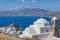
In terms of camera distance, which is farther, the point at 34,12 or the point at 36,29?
the point at 34,12

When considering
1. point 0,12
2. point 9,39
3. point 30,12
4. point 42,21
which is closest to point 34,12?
point 30,12

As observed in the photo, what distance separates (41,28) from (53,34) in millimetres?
1037

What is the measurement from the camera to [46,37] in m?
15.0

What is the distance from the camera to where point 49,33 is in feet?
50.9

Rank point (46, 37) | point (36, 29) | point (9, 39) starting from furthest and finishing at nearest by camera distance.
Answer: point (36, 29)
point (46, 37)
point (9, 39)

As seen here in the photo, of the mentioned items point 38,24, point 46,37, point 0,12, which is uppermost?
point 0,12

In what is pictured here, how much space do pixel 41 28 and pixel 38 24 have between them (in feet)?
1.31

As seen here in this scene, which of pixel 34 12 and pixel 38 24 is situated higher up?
pixel 34 12

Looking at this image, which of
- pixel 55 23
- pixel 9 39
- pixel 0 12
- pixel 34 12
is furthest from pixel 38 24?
pixel 34 12

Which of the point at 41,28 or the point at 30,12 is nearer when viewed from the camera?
the point at 41,28

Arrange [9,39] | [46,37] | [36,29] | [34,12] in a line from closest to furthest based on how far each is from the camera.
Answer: [9,39] < [46,37] < [36,29] < [34,12]

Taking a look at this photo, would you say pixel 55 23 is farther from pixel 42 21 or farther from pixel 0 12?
pixel 0 12

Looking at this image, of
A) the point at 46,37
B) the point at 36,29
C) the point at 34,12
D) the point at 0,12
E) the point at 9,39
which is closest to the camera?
the point at 9,39

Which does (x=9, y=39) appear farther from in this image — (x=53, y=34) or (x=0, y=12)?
(x=0, y=12)
